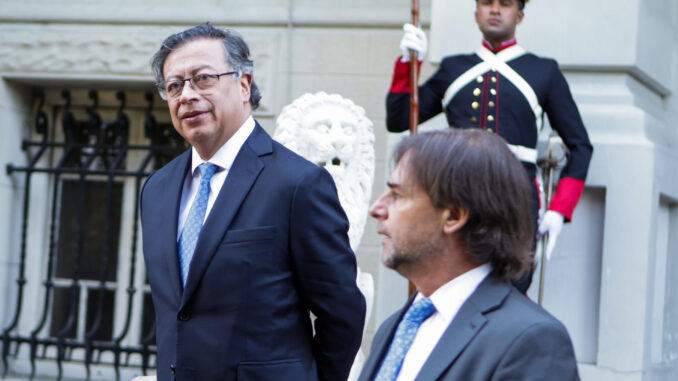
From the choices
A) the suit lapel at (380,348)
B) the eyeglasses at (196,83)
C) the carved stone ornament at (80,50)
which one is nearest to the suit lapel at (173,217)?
the eyeglasses at (196,83)

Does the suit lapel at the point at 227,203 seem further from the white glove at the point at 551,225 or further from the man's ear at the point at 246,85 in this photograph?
the white glove at the point at 551,225

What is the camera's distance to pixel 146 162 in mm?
5762

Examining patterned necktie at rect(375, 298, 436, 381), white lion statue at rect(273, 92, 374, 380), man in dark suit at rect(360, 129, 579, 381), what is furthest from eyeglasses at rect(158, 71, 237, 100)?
white lion statue at rect(273, 92, 374, 380)

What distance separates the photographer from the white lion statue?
3.95m

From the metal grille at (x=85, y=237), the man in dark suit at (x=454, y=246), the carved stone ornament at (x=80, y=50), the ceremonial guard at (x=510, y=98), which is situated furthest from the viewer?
the metal grille at (x=85, y=237)

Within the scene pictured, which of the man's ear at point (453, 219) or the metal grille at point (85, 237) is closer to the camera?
the man's ear at point (453, 219)

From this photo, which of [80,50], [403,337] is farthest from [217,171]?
[80,50]

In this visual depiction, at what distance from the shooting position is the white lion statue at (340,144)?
3951mm

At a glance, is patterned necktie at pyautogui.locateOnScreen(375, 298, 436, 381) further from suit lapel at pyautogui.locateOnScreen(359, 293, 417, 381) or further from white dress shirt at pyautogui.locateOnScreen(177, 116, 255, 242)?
white dress shirt at pyautogui.locateOnScreen(177, 116, 255, 242)

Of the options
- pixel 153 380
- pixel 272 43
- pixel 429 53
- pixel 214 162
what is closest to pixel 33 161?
pixel 272 43

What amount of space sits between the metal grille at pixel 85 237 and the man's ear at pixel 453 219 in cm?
410

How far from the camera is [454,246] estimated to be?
180cm

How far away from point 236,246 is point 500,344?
1.01 meters

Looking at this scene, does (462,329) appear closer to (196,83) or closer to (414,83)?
(196,83)
